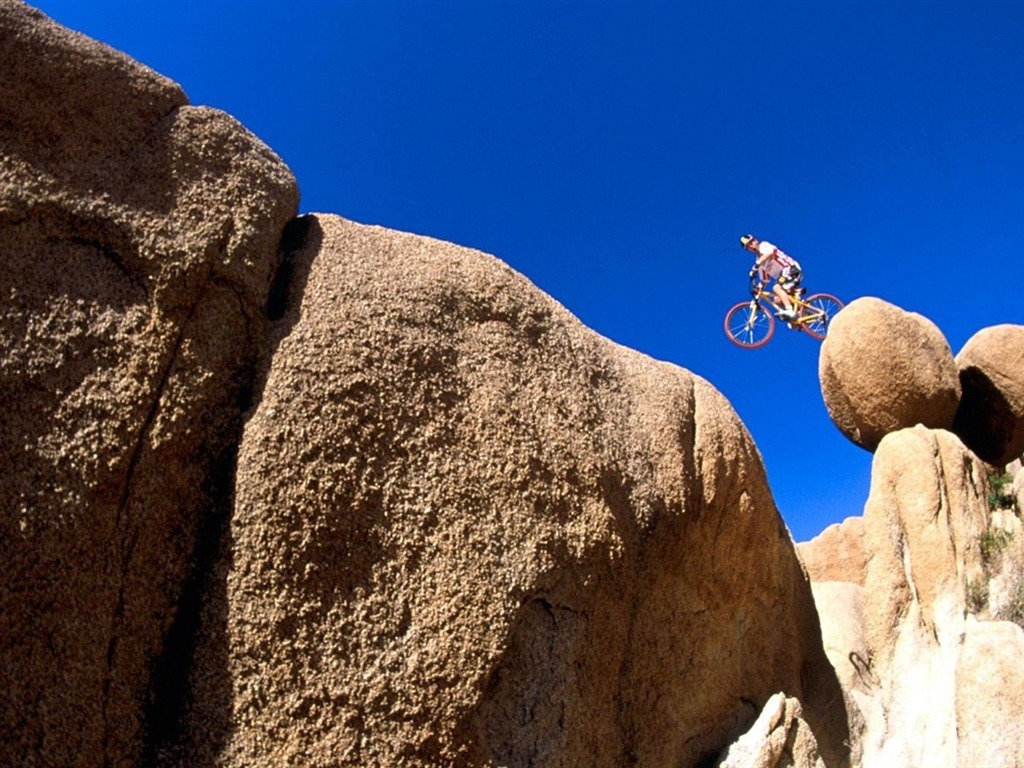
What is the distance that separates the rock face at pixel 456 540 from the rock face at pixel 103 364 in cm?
19

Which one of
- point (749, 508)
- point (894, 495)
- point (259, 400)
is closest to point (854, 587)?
point (894, 495)

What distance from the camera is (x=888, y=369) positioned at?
8.14 meters

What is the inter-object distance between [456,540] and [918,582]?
5.09 m

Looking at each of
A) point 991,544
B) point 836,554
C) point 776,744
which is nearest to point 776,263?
point 836,554

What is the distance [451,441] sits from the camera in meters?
3.20

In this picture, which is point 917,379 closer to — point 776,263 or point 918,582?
point 918,582

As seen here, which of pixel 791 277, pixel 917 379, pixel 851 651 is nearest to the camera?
pixel 851 651

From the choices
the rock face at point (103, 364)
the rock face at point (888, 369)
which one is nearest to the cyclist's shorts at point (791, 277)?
the rock face at point (888, 369)

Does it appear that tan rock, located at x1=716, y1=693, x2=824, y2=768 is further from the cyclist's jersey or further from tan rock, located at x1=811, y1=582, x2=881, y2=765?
the cyclist's jersey

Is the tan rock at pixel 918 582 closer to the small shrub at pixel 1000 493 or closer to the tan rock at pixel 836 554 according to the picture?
the small shrub at pixel 1000 493

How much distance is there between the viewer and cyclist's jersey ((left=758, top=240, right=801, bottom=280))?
15438mm


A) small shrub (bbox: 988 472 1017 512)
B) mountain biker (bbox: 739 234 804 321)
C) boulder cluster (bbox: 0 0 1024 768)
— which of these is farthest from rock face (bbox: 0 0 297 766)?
mountain biker (bbox: 739 234 804 321)

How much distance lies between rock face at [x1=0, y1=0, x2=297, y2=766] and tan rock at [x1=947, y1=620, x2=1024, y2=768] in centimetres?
509

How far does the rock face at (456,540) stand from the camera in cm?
268
